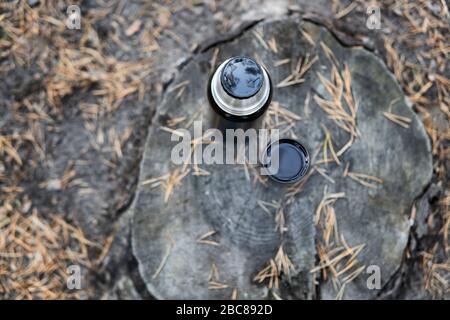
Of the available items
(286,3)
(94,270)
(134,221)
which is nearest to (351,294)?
(134,221)

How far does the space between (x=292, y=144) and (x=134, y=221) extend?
2.24 feet

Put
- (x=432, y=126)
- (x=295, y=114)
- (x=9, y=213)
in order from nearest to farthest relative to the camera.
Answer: (x=295, y=114), (x=432, y=126), (x=9, y=213)

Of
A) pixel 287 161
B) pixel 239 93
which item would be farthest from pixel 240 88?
pixel 287 161

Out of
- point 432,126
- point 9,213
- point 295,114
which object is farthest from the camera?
point 9,213

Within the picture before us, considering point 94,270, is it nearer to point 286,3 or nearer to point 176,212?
point 176,212

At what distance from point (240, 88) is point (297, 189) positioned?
0.45 meters

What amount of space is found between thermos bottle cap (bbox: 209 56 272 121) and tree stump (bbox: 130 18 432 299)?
12cm

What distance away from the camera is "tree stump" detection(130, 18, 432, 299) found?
187cm

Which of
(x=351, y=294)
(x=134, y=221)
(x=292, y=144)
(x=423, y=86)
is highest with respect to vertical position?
(x=423, y=86)

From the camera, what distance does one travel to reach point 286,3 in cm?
222

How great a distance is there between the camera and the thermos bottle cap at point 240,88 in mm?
1703

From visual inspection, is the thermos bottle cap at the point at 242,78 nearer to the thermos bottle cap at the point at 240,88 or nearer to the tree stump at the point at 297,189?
the thermos bottle cap at the point at 240,88

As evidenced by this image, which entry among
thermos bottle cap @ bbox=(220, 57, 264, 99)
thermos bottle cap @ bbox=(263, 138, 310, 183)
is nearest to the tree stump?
thermos bottle cap @ bbox=(263, 138, 310, 183)

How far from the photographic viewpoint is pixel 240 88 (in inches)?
67.2
